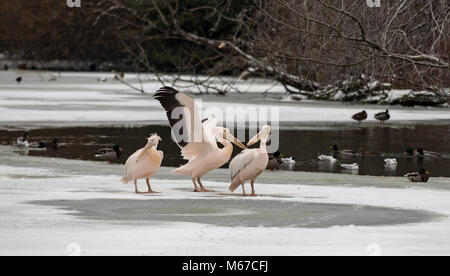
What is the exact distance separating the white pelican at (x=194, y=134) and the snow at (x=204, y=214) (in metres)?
0.34

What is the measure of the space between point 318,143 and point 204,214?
8.71m

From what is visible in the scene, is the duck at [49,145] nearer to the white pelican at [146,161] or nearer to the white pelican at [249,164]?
the white pelican at [146,161]

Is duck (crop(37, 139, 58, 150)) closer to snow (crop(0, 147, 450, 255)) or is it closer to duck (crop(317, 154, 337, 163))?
snow (crop(0, 147, 450, 255))

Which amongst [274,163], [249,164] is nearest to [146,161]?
[249,164]

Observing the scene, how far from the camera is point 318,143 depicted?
57.7 ft

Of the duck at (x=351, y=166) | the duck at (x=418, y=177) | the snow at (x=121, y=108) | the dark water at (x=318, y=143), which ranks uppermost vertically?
the duck at (x=418, y=177)

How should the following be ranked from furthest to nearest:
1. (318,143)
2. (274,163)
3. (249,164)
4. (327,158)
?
(318,143) < (327,158) < (274,163) < (249,164)

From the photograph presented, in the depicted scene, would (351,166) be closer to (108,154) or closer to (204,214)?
(108,154)

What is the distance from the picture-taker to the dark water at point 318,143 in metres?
14.5

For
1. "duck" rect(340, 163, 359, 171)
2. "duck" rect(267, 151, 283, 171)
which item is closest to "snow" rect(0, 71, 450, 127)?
"duck" rect(340, 163, 359, 171)

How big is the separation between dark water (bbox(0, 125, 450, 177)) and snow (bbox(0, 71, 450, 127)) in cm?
188

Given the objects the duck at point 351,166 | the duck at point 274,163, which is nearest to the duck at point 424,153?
the duck at point 351,166
